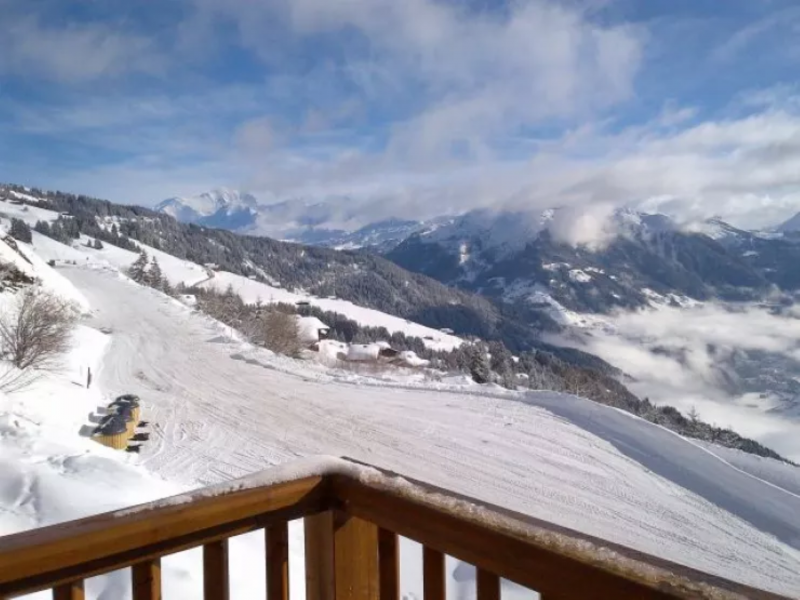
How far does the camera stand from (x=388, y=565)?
1.77m

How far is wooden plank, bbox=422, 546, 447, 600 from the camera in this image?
1.58 meters

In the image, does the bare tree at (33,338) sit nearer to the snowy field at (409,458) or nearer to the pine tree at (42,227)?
the snowy field at (409,458)

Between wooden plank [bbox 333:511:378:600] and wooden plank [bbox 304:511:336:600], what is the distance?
0.02 m

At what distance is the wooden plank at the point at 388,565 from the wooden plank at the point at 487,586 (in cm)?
37

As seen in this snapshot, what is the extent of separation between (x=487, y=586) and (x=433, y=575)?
0.71ft

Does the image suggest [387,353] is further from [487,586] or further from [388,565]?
[487,586]

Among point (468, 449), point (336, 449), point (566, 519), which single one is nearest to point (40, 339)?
point (336, 449)

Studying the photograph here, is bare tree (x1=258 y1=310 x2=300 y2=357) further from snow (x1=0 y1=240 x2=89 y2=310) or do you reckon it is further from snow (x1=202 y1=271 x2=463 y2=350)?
snow (x1=202 y1=271 x2=463 y2=350)

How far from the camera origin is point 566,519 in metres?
8.52

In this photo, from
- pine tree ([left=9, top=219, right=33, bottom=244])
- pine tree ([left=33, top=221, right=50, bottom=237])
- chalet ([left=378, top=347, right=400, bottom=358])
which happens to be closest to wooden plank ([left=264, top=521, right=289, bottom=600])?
chalet ([left=378, top=347, right=400, bottom=358])

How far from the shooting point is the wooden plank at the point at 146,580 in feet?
5.09

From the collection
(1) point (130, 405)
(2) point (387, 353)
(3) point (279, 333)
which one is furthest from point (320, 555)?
(2) point (387, 353)

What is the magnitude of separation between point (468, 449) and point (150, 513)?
402 inches

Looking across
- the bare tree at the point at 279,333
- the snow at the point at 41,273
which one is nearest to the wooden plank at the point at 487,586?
the bare tree at the point at 279,333
